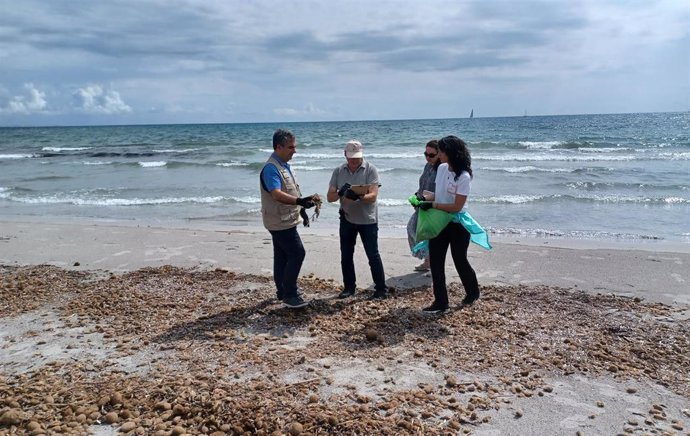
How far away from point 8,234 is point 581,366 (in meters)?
9.78

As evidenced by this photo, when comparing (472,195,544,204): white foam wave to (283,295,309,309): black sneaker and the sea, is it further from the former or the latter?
(283,295,309,309): black sneaker

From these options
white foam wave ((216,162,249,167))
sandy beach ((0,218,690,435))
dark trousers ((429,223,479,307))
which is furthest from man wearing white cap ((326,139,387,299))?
white foam wave ((216,162,249,167))

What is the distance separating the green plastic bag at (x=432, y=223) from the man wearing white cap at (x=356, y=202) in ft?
1.82

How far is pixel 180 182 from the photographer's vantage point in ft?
64.4

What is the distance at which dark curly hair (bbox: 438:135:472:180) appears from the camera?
5.23 m

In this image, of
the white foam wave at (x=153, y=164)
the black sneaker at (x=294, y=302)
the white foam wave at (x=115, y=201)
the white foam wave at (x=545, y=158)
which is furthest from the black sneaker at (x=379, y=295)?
the white foam wave at (x=153, y=164)

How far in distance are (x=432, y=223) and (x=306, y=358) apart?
1.81m

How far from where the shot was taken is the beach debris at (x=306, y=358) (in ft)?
11.6

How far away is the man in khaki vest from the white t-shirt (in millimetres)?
1270

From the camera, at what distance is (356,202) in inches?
229

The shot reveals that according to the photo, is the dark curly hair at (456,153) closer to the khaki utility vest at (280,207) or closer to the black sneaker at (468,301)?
the black sneaker at (468,301)

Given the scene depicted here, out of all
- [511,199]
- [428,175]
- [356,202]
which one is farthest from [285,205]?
[511,199]

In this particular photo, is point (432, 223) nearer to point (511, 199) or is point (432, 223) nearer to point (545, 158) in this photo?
point (511, 199)

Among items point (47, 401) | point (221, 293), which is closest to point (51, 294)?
point (221, 293)
